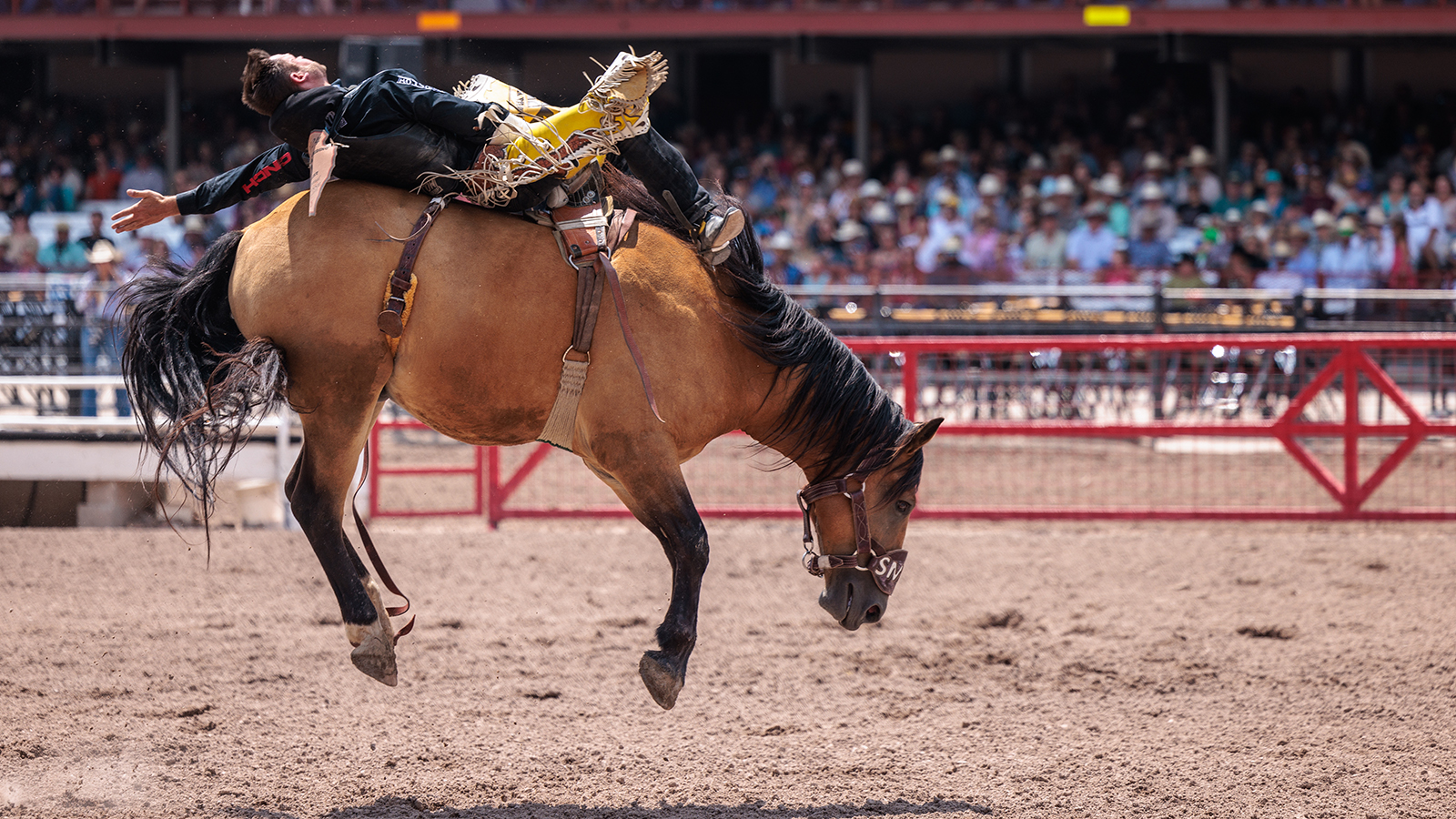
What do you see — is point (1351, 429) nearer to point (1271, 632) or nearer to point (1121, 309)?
point (1271, 632)

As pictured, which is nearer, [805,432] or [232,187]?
[232,187]

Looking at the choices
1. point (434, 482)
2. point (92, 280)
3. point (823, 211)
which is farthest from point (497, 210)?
point (823, 211)

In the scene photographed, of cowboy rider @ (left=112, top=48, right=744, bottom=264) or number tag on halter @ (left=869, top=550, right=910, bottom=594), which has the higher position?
cowboy rider @ (left=112, top=48, right=744, bottom=264)

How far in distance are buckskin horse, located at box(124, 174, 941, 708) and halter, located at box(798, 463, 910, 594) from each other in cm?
1

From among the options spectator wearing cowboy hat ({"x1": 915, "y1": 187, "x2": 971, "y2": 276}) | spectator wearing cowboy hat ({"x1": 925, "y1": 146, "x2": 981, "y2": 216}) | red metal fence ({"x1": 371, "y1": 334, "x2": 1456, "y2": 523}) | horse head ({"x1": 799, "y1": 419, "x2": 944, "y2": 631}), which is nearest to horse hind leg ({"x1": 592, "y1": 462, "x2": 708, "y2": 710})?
horse head ({"x1": 799, "y1": 419, "x2": 944, "y2": 631})

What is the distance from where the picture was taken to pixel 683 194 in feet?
12.7

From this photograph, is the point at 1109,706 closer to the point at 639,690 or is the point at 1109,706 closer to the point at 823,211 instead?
the point at 639,690

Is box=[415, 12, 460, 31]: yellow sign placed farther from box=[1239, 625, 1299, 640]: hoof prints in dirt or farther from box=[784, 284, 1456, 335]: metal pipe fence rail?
box=[1239, 625, 1299, 640]: hoof prints in dirt

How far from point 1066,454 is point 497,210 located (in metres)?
7.31

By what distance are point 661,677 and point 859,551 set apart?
2.76ft

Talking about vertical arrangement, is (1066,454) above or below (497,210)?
below

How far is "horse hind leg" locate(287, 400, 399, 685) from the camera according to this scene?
3861 millimetres

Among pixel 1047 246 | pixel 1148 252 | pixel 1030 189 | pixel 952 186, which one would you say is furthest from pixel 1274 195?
pixel 952 186

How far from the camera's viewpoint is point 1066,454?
1028 centimetres
